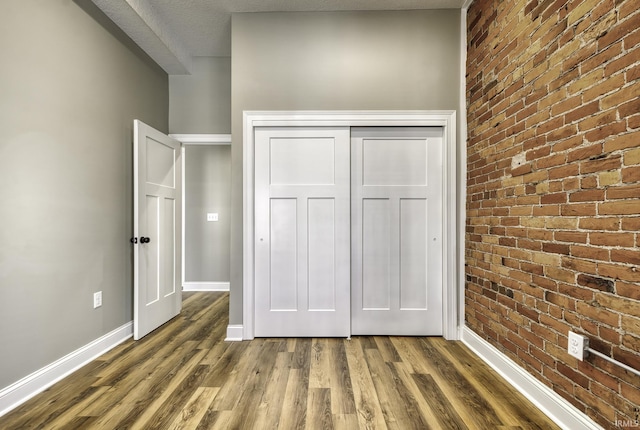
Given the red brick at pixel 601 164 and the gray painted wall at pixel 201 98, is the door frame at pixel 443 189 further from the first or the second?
the red brick at pixel 601 164

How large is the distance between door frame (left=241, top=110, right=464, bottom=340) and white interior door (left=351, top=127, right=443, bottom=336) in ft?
0.22

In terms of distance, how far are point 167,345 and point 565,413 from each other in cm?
264

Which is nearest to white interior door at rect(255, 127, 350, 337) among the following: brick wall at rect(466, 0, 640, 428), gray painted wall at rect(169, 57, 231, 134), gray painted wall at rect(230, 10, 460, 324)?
gray painted wall at rect(230, 10, 460, 324)

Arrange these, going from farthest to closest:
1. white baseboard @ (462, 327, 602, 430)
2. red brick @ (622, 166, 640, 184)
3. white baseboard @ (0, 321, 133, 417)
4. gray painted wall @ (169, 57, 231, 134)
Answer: gray painted wall @ (169, 57, 231, 134), white baseboard @ (0, 321, 133, 417), white baseboard @ (462, 327, 602, 430), red brick @ (622, 166, 640, 184)

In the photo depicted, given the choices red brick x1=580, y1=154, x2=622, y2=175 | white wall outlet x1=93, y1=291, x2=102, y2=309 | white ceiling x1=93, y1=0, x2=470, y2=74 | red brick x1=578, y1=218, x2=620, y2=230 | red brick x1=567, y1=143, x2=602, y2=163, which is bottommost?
white wall outlet x1=93, y1=291, x2=102, y2=309

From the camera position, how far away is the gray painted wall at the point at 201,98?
336cm

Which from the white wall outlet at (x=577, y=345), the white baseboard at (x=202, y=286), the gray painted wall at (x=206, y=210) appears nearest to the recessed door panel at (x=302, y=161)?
the white wall outlet at (x=577, y=345)

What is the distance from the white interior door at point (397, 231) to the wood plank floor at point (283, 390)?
0.25 metres

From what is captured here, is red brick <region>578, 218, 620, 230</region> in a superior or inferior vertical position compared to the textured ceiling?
inferior

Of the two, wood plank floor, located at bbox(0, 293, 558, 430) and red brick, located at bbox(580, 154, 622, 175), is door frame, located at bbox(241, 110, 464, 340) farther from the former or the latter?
red brick, located at bbox(580, 154, 622, 175)

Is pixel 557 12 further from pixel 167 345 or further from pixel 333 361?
pixel 167 345


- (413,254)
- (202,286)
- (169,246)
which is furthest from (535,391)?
(202,286)

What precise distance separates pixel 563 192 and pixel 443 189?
1104mm

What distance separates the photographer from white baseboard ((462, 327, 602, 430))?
1461 millimetres
